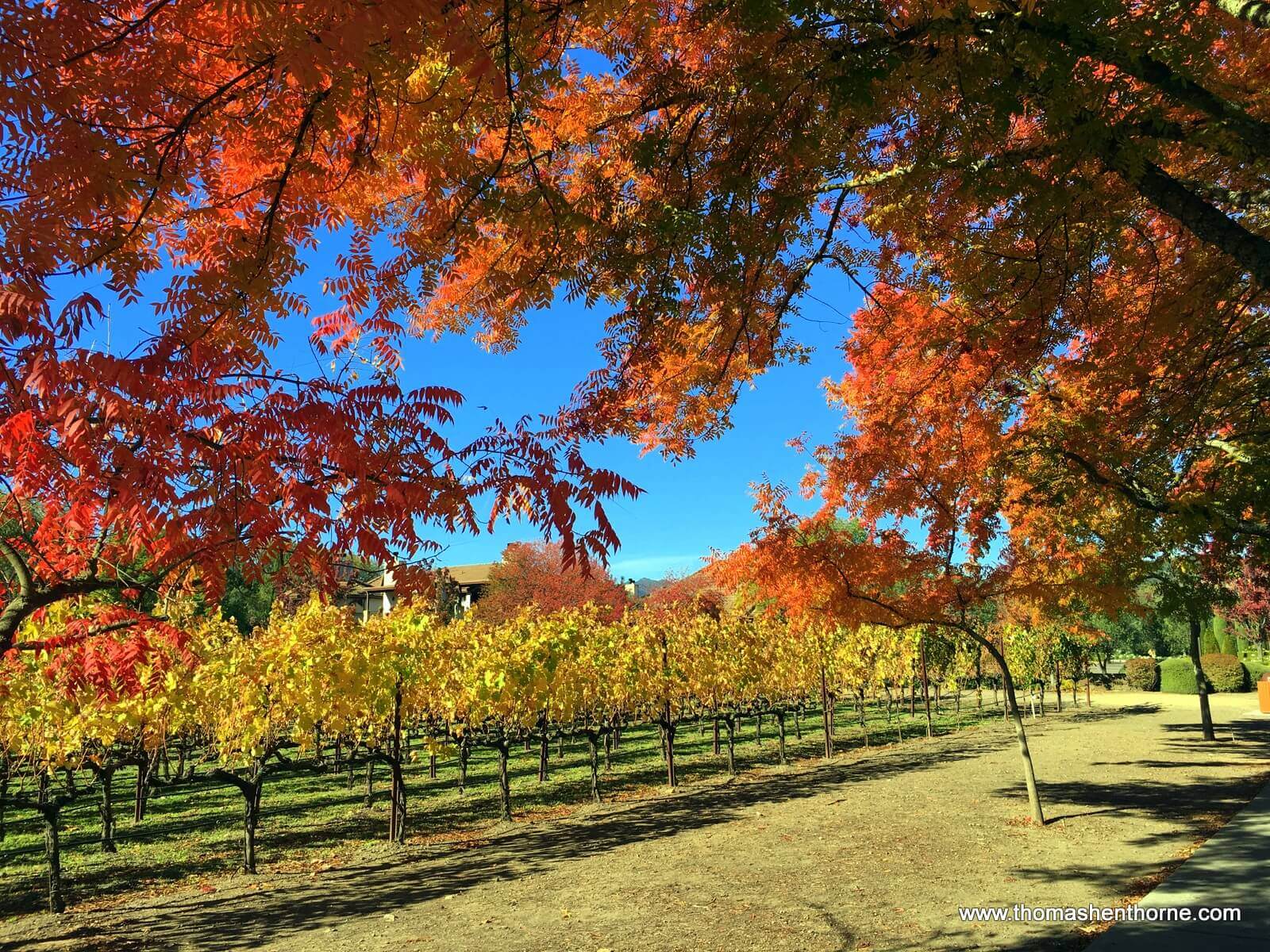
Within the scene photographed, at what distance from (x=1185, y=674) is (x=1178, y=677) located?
529 mm

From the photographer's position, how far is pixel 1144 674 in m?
35.1

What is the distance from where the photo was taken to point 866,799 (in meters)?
11.2

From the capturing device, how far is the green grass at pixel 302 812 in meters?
9.18

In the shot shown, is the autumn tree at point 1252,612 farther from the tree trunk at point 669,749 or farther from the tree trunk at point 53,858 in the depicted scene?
the tree trunk at point 53,858

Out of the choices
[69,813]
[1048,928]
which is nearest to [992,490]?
[1048,928]

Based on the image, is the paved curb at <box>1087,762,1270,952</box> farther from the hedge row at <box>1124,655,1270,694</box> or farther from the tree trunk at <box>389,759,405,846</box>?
the hedge row at <box>1124,655,1270,694</box>

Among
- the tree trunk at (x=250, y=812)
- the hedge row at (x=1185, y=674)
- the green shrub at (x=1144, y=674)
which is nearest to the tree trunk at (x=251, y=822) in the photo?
the tree trunk at (x=250, y=812)

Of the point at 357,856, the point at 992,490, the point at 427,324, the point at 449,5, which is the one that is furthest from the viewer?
the point at 357,856

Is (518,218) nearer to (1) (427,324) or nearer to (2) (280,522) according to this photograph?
(2) (280,522)

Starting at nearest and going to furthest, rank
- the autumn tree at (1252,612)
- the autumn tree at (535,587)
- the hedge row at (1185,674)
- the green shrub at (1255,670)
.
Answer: the autumn tree at (1252,612) → the hedge row at (1185,674) → the green shrub at (1255,670) → the autumn tree at (535,587)

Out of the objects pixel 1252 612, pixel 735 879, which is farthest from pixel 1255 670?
pixel 735 879

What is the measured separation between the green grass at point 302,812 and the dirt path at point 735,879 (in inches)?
48.0

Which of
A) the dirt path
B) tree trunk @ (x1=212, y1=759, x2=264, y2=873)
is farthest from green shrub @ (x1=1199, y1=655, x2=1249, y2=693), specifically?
tree trunk @ (x1=212, y1=759, x2=264, y2=873)

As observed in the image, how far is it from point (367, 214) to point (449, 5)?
210cm
